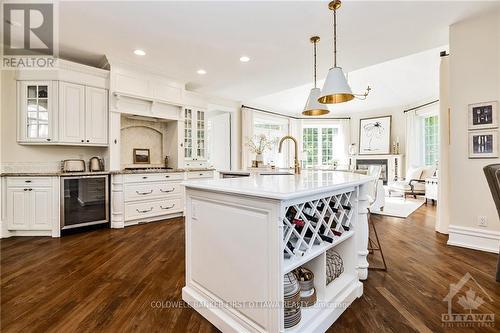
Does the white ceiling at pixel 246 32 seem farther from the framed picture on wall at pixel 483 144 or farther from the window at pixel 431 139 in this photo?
the window at pixel 431 139

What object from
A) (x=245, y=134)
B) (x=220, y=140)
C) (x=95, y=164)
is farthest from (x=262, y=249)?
(x=220, y=140)

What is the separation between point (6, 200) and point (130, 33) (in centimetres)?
274

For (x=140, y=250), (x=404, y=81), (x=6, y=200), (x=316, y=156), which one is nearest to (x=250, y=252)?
(x=140, y=250)

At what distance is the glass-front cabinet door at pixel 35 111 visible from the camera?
339cm

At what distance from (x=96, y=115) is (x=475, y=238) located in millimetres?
5264

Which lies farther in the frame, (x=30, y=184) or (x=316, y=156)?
(x=316, y=156)

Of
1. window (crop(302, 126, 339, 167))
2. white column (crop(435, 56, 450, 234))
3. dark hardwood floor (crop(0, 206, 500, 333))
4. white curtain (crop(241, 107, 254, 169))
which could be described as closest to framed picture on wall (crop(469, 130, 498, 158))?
white column (crop(435, 56, 450, 234))

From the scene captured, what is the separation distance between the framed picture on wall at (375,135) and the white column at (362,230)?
6.71 metres

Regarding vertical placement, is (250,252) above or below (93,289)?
above

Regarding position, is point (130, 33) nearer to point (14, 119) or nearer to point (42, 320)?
point (14, 119)

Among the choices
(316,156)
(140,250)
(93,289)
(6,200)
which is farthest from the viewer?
(316,156)

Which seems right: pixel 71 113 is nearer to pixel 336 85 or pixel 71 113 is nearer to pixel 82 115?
pixel 82 115

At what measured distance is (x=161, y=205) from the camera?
4215 mm

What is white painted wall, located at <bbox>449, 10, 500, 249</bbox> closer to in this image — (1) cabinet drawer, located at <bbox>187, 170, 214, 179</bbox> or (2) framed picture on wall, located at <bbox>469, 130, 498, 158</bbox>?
(2) framed picture on wall, located at <bbox>469, 130, 498, 158</bbox>
